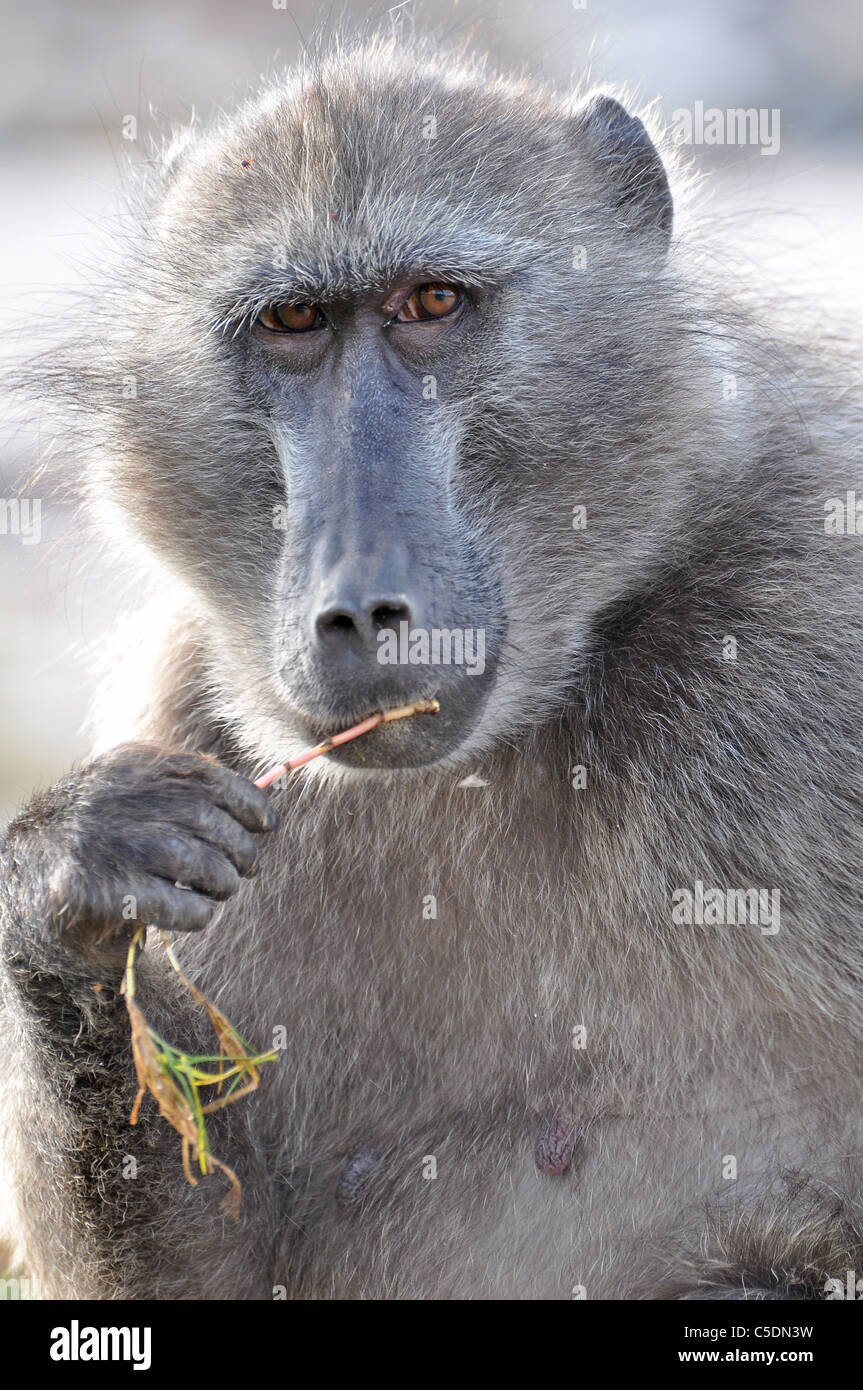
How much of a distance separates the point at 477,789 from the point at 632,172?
161 centimetres

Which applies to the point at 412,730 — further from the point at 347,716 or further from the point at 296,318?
the point at 296,318

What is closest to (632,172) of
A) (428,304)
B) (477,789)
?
(428,304)

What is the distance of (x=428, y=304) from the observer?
11.7 ft

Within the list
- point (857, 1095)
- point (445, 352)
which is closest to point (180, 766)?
point (445, 352)

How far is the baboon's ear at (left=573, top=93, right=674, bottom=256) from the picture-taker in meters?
3.99

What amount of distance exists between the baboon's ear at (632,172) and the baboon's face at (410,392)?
0.04 ft

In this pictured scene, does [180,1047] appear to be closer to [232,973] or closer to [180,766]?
[232,973]

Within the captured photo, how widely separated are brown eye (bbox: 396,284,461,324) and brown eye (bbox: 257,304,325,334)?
0.65 feet

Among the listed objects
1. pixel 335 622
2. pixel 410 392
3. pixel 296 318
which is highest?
pixel 296 318

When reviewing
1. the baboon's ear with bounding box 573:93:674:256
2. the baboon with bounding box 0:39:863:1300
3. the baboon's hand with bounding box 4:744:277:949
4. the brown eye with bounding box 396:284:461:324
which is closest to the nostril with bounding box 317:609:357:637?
the baboon with bounding box 0:39:863:1300

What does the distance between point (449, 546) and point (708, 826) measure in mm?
870

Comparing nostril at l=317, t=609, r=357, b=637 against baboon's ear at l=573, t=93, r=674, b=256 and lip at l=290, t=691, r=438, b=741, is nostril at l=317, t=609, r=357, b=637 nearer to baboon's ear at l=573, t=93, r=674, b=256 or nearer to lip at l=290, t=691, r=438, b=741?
lip at l=290, t=691, r=438, b=741

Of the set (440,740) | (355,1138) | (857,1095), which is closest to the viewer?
(440,740)

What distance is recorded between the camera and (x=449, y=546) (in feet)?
10.8
